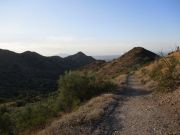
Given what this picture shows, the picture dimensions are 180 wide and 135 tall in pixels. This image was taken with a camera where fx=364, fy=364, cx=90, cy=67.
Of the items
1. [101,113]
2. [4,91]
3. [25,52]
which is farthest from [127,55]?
[101,113]

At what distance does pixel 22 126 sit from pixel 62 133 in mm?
13335

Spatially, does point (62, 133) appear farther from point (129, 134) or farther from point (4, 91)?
point (4, 91)

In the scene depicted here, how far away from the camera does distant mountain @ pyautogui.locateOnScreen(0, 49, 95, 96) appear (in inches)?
4094

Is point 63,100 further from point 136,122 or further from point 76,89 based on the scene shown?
point 136,122

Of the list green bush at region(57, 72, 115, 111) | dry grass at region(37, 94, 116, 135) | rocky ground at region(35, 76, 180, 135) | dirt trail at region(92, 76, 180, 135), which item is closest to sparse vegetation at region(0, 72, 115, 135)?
green bush at region(57, 72, 115, 111)

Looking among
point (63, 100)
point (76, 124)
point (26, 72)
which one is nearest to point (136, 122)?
point (76, 124)

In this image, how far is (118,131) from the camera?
13.7 meters

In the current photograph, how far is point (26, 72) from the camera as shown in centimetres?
13175

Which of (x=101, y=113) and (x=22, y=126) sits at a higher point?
(x=101, y=113)

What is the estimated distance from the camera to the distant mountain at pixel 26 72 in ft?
341

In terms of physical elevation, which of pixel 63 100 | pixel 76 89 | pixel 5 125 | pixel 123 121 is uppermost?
pixel 123 121

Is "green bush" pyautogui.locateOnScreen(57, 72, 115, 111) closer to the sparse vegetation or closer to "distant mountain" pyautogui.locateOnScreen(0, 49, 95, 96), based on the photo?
the sparse vegetation

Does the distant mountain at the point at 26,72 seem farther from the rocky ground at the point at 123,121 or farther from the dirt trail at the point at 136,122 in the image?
the dirt trail at the point at 136,122

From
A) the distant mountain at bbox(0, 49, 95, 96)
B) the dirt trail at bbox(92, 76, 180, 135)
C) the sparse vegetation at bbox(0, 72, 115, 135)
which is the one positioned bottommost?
the distant mountain at bbox(0, 49, 95, 96)
